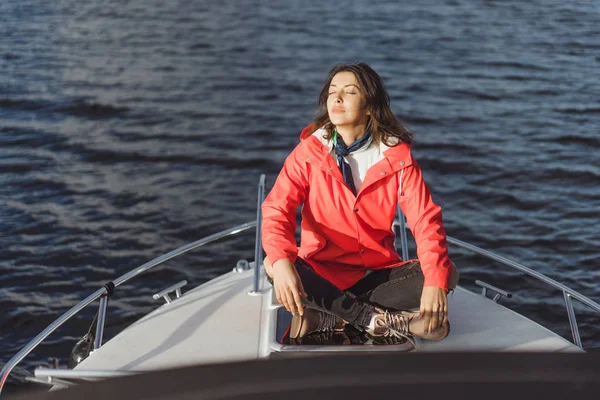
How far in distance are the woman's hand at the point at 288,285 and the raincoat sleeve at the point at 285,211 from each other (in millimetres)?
56

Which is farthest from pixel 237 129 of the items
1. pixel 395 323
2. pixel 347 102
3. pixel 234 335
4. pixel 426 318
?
pixel 426 318

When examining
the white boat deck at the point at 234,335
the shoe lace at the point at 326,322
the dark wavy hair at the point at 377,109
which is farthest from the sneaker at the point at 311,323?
the dark wavy hair at the point at 377,109

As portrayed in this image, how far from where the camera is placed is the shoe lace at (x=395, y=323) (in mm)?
3104

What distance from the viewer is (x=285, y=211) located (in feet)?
10.5

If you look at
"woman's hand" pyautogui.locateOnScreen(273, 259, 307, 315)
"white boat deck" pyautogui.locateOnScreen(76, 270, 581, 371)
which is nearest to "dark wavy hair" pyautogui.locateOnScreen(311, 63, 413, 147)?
"woman's hand" pyautogui.locateOnScreen(273, 259, 307, 315)

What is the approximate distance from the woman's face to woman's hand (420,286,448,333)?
758 millimetres

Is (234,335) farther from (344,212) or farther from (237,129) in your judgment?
(237,129)

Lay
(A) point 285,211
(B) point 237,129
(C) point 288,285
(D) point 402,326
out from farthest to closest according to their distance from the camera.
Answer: (B) point 237,129, (A) point 285,211, (D) point 402,326, (C) point 288,285

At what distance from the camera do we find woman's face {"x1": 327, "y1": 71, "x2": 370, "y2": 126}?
3.26 m

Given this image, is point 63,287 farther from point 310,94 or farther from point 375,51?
point 375,51

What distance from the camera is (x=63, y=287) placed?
21.1ft

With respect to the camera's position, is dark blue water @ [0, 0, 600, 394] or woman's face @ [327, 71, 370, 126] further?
dark blue water @ [0, 0, 600, 394]

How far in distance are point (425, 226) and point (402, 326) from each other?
1.31 ft

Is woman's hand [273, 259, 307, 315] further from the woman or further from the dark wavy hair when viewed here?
the dark wavy hair
